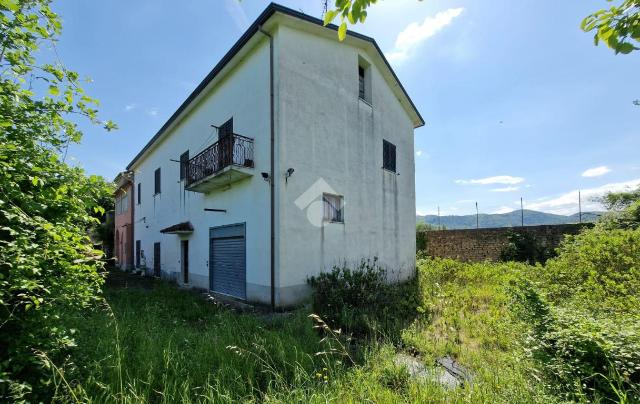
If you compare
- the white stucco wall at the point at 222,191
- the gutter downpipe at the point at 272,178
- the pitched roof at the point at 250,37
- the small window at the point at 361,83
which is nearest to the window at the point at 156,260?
the white stucco wall at the point at 222,191

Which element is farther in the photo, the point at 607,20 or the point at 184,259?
the point at 184,259

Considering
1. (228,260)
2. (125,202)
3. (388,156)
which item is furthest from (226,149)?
(125,202)

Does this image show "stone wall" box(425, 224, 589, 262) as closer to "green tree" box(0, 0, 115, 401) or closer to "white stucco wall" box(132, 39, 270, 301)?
"white stucco wall" box(132, 39, 270, 301)

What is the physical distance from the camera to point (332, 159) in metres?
9.53

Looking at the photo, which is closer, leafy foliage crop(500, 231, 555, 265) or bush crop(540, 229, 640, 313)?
bush crop(540, 229, 640, 313)

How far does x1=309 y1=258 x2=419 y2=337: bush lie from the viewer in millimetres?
5836

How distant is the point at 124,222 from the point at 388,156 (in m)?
21.0

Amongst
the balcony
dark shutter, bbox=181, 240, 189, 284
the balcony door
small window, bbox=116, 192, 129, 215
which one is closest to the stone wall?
the balcony

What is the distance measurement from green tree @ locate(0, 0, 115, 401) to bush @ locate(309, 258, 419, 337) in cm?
438

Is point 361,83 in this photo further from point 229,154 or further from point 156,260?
point 156,260

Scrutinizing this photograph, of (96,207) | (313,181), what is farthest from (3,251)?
(313,181)

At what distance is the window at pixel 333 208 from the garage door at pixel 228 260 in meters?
2.59

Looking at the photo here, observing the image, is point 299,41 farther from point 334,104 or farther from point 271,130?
point 271,130

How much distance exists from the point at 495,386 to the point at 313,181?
6.53 meters
